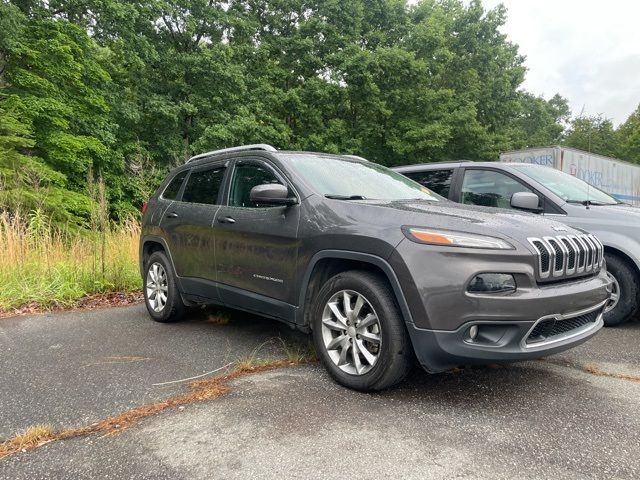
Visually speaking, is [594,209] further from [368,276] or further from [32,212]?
[32,212]

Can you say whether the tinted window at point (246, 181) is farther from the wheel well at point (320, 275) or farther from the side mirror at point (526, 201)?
the side mirror at point (526, 201)

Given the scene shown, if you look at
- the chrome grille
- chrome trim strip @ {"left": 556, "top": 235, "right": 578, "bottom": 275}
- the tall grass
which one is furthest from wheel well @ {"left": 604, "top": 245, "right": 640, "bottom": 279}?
the tall grass

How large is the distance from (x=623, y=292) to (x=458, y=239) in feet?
10.2

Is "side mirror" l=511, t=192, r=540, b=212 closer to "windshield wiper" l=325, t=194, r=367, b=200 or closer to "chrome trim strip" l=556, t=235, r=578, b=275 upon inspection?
"chrome trim strip" l=556, t=235, r=578, b=275

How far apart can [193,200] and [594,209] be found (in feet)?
13.8

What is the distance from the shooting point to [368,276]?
3.12m

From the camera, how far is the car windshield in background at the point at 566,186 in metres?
5.37

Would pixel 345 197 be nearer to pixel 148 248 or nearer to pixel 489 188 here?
pixel 489 188

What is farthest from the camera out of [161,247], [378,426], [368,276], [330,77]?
[330,77]

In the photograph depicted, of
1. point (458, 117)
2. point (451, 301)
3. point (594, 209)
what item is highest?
point (458, 117)

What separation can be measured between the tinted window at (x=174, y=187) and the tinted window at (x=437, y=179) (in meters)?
3.01

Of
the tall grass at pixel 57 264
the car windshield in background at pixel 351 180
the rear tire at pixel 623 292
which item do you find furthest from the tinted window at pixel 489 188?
the tall grass at pixel 57 264

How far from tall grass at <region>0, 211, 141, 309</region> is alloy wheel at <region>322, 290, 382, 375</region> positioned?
4420 millimetres

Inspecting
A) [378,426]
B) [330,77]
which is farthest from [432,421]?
[330,77]
